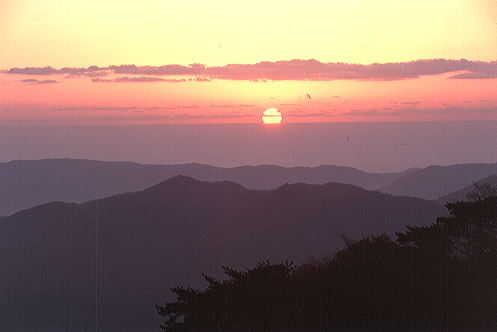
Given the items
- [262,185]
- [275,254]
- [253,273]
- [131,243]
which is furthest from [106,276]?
[253,273]

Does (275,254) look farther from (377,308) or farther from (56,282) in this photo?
(377,308)

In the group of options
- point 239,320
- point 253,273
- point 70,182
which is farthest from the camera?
point 70,182

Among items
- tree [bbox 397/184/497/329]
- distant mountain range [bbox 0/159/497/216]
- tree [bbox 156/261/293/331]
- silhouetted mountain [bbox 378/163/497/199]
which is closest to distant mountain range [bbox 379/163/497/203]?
silhouetted mountain [bbox 378/163/497/199]

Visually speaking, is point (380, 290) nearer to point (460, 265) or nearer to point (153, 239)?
point (460, 265)

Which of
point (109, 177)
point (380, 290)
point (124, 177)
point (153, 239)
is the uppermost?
point (109, 177)

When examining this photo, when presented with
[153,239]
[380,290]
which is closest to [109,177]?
[153,239]
